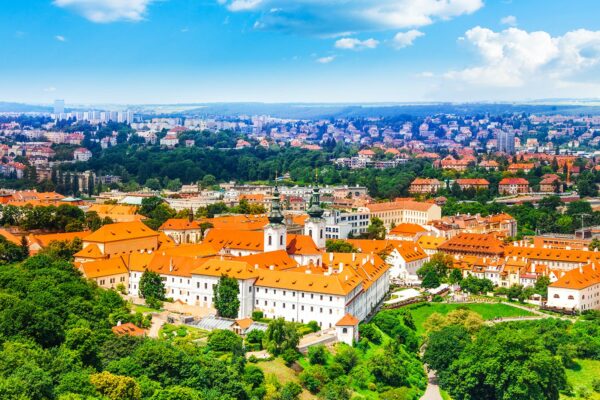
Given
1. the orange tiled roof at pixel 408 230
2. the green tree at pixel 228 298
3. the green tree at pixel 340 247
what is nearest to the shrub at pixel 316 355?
the green tree at pixel 228 298

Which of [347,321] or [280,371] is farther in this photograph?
[347,321]

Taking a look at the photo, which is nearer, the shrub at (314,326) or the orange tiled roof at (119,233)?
the shrub at (314,326)

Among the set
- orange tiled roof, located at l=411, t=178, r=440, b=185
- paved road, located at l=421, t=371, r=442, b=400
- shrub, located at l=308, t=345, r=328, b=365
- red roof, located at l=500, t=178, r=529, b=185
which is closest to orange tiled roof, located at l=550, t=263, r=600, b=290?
paved road, located at l=421, t=371, r=442, b=400

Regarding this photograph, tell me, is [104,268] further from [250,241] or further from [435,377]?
[435,377]

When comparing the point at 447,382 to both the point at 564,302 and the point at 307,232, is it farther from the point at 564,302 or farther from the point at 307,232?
the point at 307,232

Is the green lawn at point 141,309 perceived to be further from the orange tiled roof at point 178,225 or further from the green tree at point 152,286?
the orange tiled roof at point 178,225

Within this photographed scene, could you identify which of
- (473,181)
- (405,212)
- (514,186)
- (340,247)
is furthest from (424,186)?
(340,247)
